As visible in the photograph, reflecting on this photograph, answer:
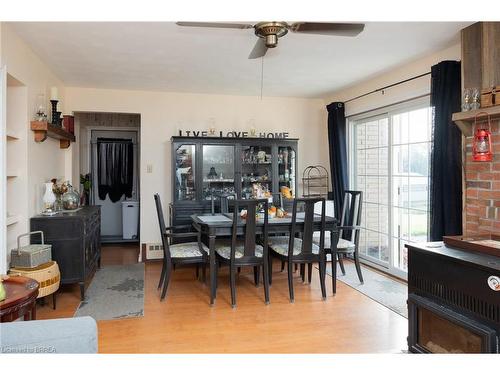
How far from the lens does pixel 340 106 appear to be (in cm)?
512

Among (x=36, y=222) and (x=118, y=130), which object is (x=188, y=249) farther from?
(x=118, y=130)

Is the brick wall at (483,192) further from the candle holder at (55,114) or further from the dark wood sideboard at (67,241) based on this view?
the candle holder at (55,114)

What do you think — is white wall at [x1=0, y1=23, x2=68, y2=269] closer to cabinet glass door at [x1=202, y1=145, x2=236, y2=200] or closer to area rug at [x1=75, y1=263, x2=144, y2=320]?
area rug at [x1=75, y1=263, x2=144, y2=320]

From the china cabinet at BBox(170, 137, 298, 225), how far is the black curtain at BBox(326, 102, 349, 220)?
20.5 inches

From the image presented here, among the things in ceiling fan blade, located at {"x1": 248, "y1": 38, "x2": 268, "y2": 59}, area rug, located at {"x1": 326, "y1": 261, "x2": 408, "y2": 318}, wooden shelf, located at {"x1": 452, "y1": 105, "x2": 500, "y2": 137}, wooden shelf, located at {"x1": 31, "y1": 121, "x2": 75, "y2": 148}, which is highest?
ceiling fan blade, located at {"x1": 248, "y1": 38, "x2": 268, "y2": 59}

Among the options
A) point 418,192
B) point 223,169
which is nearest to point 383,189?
point 418,192

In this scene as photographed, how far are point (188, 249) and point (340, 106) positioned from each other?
9.41 ft

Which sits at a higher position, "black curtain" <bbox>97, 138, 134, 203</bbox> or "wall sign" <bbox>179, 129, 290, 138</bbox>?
"wall sign" <bbox>179, 129, 290, 138</bbox>

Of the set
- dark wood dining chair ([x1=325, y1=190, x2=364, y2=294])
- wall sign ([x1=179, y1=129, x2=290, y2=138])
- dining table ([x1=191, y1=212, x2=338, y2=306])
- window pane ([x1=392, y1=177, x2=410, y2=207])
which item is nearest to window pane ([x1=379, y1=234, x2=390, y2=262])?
dark wood dining chair ([x1=325, y1=190, x2=364, y2=294])

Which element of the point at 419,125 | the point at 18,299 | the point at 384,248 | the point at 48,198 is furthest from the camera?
the point at 384,248

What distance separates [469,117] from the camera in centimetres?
265

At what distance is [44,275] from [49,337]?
2.12 m

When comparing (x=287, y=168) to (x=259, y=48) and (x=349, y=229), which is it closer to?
(x=349, y=229)

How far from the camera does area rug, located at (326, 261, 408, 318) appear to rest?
337cm
